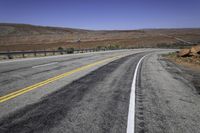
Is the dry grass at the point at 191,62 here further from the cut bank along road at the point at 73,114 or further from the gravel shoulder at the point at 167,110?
the cut bank along road at the point at 73,114

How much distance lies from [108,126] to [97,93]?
2.60 m

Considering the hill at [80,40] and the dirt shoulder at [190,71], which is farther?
the hill at [80,40]

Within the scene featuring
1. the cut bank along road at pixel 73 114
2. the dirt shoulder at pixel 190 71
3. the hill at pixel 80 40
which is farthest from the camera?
the hill at pixel 80 40

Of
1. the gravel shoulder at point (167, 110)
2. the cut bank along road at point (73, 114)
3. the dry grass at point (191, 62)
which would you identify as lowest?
the dry grass at point (191, 62)

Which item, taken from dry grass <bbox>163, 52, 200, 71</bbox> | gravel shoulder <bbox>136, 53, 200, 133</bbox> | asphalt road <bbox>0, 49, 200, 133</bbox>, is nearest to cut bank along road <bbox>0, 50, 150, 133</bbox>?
asphalt road <bbox>0, 49, 200, 133</bbox>

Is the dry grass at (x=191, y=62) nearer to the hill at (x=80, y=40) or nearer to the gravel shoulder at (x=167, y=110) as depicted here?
the gravel shoulder at (x=167, y=110)

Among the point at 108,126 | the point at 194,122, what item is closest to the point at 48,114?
the point at 108,126

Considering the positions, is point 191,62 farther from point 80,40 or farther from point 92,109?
point 80,40

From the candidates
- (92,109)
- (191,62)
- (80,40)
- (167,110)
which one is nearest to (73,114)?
(92,109)

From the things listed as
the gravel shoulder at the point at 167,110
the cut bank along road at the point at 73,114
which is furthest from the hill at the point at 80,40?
the cut bank along road at the point at 73,114

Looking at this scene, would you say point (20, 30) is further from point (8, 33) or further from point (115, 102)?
point (115, 102)

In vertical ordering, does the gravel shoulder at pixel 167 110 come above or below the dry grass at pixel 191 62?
above

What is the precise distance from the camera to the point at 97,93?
6.45 meters

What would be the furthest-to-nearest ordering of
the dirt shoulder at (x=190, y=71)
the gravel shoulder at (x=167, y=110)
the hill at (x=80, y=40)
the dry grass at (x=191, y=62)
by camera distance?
the hill at (x=80, y=40), the dry grass at (x=191, y=62), the dirt shoulder at (x=190, y=71), the gravel shoulder at (x=167, y=110)
